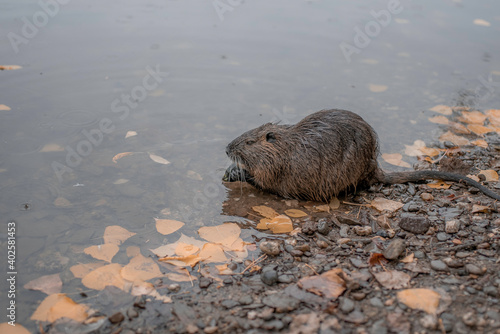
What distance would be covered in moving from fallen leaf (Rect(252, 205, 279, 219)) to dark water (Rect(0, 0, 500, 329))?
349mm

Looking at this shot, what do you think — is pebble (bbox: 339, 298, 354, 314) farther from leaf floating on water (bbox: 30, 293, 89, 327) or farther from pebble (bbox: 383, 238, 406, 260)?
leaf floating on water (bbox: 30, 293, 89, 327)

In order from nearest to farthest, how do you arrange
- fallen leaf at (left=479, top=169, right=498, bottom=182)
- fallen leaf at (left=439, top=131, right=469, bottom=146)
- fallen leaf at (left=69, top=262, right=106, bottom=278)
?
fallen leaf at (left=69, top=262, right=106, bottom=278)
fallen leaf at (left=479, top=169, right=498, bottom=182)
fallen leaf at (left=439, top=131, right=469, bottom=146)

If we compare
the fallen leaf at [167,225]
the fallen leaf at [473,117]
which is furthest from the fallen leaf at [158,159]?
the fallen leaf at [473,117]

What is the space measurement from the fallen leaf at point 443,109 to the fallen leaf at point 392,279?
349 centimetres

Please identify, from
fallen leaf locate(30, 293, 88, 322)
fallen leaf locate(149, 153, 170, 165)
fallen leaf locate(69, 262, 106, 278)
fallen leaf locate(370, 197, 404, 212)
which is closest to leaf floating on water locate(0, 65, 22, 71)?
fallen leaf locate(149, 153, 170, 165)

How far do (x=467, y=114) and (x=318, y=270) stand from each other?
376 centimetres

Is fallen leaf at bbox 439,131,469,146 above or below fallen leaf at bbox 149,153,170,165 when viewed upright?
above

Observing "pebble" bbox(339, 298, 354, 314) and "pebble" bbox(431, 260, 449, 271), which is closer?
"pebble" bbox(339, 298, 354, 314)

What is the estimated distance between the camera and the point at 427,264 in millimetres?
2848

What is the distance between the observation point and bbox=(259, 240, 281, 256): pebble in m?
3.13

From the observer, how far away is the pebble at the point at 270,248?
3.13 meters

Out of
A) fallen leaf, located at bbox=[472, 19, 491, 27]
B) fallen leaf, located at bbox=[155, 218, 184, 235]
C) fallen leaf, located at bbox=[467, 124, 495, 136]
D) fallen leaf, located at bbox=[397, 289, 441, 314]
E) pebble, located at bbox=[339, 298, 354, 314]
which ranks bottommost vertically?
fallen leaf, located at bbox=[155, 218, 184, 235]

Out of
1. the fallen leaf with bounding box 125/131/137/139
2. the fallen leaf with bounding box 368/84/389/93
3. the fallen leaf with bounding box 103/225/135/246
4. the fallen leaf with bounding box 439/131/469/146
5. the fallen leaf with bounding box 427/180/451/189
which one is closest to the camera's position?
the fallen leaf with bounding box 103/225/135/246

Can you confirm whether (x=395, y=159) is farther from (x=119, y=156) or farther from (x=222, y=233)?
(x=119, y=156)
